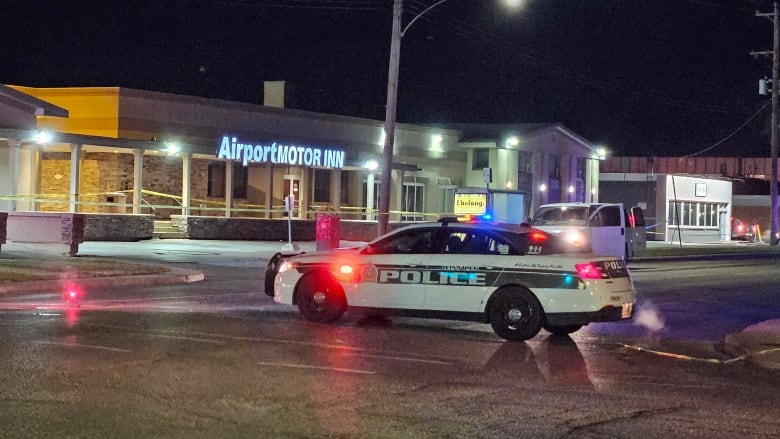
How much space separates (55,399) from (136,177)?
2683 cm

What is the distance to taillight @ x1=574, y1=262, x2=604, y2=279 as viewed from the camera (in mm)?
12156

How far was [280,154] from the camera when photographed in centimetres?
3812

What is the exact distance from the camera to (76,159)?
107ft

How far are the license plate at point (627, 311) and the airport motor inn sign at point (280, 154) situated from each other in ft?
82.6

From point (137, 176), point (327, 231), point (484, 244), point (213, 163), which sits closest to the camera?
point (484, 244)

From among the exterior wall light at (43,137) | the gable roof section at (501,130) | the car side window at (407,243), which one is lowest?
the car side window at (407,243)

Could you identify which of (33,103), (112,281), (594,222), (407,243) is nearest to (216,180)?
(33,103)

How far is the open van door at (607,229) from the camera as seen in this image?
88.6ft

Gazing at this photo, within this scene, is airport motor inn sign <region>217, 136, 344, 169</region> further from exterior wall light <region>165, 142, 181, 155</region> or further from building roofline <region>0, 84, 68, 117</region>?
building roofline <region>0, 84, 68, 117</region>

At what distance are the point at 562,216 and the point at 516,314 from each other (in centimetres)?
1536

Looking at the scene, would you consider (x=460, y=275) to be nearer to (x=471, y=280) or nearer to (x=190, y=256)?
(x=471, y=280)

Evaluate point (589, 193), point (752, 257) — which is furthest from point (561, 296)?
point (589, 193)

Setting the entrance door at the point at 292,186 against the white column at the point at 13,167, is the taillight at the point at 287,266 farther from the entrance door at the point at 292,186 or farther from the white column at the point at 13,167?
the entrance door at the point at 292,186

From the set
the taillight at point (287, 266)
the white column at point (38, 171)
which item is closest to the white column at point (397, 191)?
the white column at point (38, 171)
